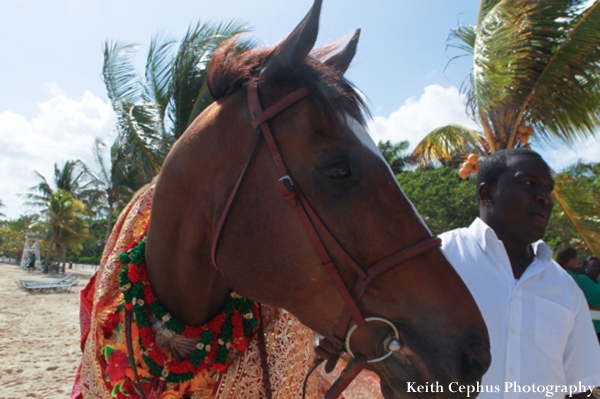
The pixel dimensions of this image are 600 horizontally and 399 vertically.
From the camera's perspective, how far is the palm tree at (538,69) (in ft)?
18.2

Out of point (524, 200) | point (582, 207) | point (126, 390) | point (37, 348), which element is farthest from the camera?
point (37, 348)

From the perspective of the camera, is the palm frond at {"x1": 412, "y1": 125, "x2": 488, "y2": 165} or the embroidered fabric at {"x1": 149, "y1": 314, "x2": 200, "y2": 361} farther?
the palm frond at {"x1": 412, "y1": 125, "x2": 488, "y2": 165}

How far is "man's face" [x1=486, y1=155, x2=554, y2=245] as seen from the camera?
2135mm

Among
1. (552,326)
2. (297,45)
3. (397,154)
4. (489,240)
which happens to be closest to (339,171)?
(297,45)

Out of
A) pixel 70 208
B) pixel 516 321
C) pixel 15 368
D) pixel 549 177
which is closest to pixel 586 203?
pixel 549 177

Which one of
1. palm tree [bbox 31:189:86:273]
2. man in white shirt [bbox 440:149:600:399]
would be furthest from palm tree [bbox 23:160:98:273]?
man in white shirt [bbox 440:149:600:399]

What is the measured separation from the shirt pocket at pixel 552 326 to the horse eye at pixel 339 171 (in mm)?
1361

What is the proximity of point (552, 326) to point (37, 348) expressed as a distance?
369 inches

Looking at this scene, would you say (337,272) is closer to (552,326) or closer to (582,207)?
(552,326)

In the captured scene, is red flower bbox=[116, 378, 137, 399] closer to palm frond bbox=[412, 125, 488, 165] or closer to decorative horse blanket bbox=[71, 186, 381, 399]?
decorative horse blanket bbox=[71, 186, 381, 399]

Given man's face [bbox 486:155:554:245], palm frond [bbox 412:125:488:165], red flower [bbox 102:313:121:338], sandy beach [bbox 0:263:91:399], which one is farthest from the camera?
palm frond [bbox 412:125:488:165]

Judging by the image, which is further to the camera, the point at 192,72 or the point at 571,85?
the point at 192,72

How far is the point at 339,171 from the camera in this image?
4.31 feet

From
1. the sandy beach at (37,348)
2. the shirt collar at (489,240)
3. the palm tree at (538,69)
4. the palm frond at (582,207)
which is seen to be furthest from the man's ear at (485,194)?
the sandy beach at (37,348)
